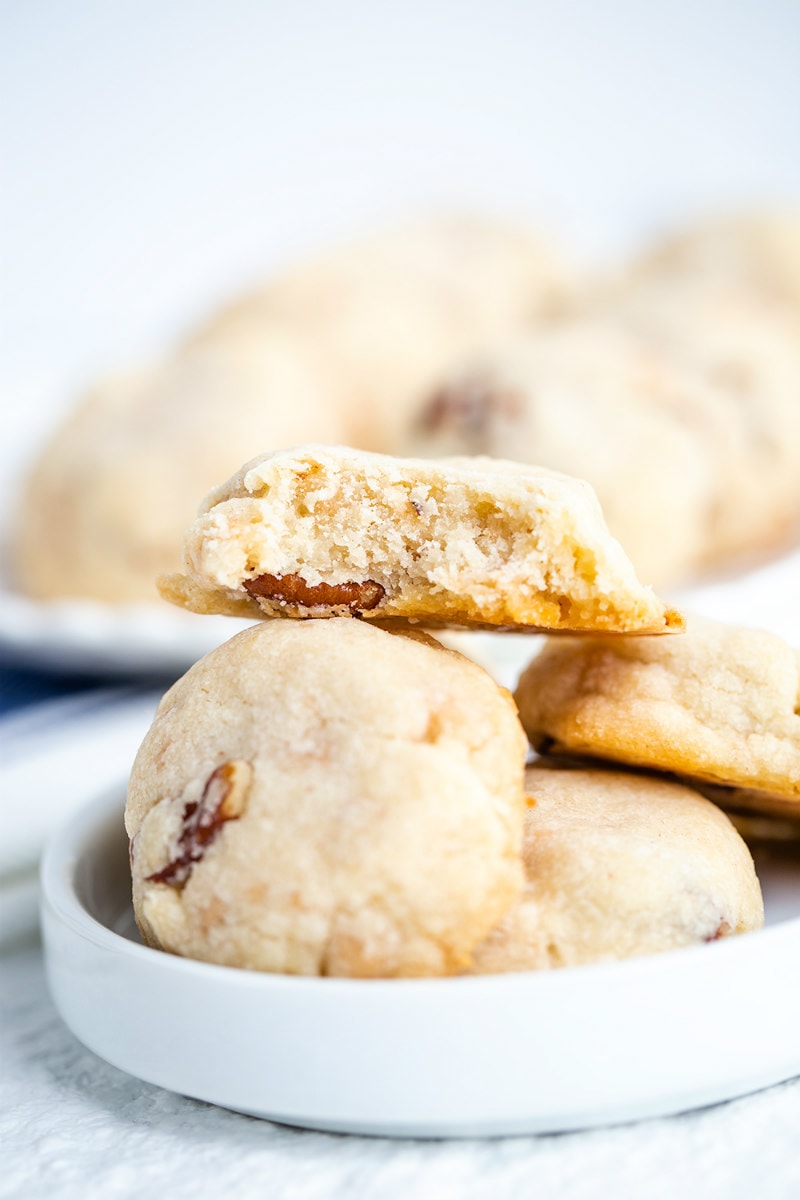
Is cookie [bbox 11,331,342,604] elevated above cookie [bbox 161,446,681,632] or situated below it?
below

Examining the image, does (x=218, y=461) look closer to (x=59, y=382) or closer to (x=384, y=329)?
(x=384, y=329)

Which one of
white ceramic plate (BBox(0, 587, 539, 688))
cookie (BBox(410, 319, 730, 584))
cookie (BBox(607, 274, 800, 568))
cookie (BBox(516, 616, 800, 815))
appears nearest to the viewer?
cookie (BBox(516, 616, 800, 815))

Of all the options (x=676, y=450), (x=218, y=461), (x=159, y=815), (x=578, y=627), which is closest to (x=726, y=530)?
(x=676, y=450)

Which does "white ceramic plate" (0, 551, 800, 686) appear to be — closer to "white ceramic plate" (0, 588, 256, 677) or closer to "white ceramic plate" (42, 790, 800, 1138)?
"white ceramic plate" (0, 588, 256, 677)

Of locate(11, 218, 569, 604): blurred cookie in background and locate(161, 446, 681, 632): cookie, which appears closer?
locate(161, 446, 681, 632): cookie

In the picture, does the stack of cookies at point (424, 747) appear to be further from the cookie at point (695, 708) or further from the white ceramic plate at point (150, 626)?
the white ceramic plate at point (150, 626)

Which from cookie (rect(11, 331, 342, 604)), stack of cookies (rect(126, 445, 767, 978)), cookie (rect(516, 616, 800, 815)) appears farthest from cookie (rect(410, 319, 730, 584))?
stack of cookies (rect(126, 445, 767, 978))

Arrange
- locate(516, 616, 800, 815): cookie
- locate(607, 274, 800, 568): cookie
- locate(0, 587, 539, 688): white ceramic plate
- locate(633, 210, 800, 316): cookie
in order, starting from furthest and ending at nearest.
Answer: locate(633, 210, 800, 316): cookie → locate(607, 274, 800, 568): cookie → locate(0, 587, 539, 688): white ceramic plate → locate(516, 616, 800, 815): cookie

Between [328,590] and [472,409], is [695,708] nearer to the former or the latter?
[328,590]
